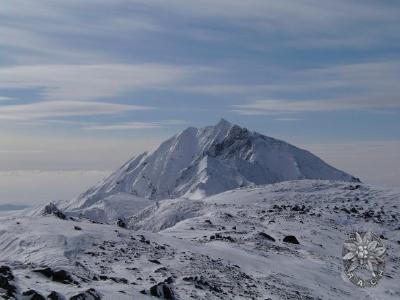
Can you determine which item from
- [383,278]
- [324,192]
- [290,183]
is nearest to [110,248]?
[383,278]

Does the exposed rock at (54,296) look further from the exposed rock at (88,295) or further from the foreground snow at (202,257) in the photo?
the foreground snow at (202,257)

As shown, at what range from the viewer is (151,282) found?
29.8 metres

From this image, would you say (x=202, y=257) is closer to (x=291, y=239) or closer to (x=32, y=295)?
(x=32, y=295)

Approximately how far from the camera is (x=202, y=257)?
37.4 metres

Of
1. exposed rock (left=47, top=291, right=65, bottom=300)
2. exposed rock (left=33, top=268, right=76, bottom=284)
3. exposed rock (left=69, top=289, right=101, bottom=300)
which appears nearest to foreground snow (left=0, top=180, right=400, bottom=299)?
exposed rock (left=33, top=268, right=76, bottom=284)

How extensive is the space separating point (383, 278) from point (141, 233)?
64.2 ft

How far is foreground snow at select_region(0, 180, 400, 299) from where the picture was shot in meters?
29.5
